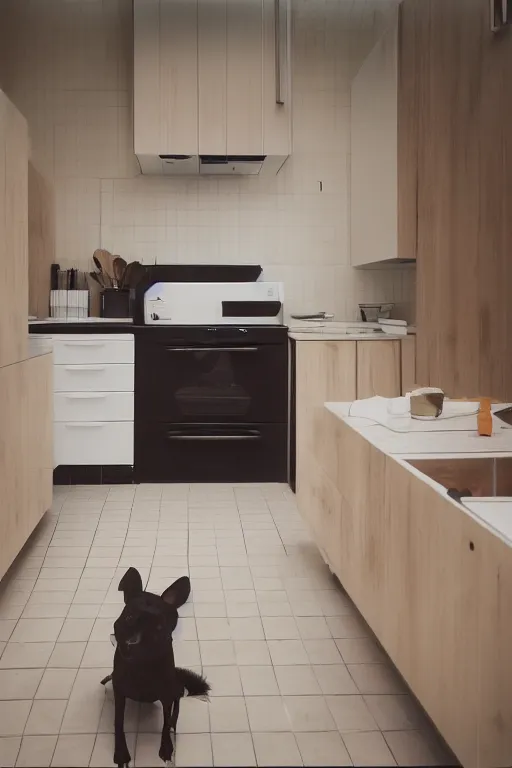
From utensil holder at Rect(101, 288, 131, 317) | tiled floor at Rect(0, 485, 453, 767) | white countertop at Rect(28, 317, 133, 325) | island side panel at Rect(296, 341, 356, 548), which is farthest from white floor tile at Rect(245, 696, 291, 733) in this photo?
utensil holder at Rect(101, 288, 131, 317)

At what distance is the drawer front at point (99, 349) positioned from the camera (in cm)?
401

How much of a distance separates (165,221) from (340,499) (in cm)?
270

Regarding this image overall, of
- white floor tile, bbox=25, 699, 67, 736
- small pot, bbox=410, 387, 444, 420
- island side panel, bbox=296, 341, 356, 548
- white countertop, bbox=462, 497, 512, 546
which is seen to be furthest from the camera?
island side panel, bbox=296, 341, 356, 548

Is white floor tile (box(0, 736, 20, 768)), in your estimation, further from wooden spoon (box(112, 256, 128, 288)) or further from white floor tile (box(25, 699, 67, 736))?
wooden spoon (box(112, 256, 128, 288))

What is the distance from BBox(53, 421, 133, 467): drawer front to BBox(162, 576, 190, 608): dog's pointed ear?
2.38 meters

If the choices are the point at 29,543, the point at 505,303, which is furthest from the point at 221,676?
the point at 29,543

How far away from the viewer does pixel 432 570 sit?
1377mm

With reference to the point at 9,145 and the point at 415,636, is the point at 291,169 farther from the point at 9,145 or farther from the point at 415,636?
the point at 415,636

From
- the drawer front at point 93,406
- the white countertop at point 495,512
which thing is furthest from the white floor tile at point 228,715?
the drawer front at point 93,406

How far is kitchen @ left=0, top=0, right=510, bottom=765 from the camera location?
3.01 meters

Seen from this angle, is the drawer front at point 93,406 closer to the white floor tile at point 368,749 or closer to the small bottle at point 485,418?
the small bottle at point 485,418

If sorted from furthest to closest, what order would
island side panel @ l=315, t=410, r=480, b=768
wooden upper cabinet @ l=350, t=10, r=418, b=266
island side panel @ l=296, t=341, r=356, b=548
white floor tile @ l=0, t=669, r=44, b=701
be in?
1. island side panel @ l=296, t=341, r=356, b=548
2. wooden upper cabinet @ l=350, t=10, r=418, b=266
3. white floor tile @ l=0, t=669, r=44, b=701
4. island side panel @ l=315, t=410, r=480, b=768

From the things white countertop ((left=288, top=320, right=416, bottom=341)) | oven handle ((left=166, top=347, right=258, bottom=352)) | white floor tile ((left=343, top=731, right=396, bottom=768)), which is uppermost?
white countertop ((left=288, top=320, right=416, bottom=341))

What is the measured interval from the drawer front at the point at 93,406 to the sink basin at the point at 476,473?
2.55 meters
